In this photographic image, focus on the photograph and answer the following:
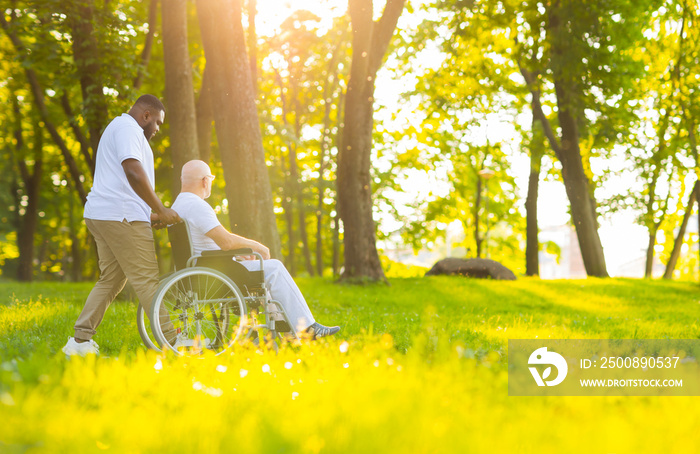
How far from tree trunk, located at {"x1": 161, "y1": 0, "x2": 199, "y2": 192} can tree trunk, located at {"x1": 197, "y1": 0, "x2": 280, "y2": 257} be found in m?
1.69

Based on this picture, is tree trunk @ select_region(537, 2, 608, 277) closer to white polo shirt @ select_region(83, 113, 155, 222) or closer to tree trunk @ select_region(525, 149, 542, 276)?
tree trunk @ select_region(525, 149, 542, 276)

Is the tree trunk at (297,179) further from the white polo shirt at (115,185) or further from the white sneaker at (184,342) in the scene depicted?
the white sneaker at (184,342)

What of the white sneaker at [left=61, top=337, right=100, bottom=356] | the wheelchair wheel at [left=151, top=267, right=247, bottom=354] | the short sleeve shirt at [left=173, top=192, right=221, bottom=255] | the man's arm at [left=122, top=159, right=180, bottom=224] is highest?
the man's arm at [left=122, top=159, right=180, bottom=224]

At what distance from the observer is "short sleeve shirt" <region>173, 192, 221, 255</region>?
5.33m

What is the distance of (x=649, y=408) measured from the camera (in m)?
3.00

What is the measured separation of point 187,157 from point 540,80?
9.66 meters

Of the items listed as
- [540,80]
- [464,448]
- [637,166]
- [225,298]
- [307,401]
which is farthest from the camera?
[637,166]

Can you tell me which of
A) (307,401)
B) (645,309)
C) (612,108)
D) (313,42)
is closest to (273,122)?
(313,42)

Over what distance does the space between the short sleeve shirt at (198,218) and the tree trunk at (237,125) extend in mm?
3290

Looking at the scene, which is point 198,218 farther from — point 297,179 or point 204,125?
point 297,179

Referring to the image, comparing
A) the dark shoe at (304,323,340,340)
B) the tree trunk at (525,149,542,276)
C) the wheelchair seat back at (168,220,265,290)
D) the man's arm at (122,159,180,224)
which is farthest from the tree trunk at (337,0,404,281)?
the tree trunk at (525,149,542,276)

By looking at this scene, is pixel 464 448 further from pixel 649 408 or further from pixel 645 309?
pixel 645 309

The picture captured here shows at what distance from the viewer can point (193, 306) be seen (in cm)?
501

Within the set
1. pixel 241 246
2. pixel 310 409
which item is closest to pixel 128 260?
Result: pixel 241 246
